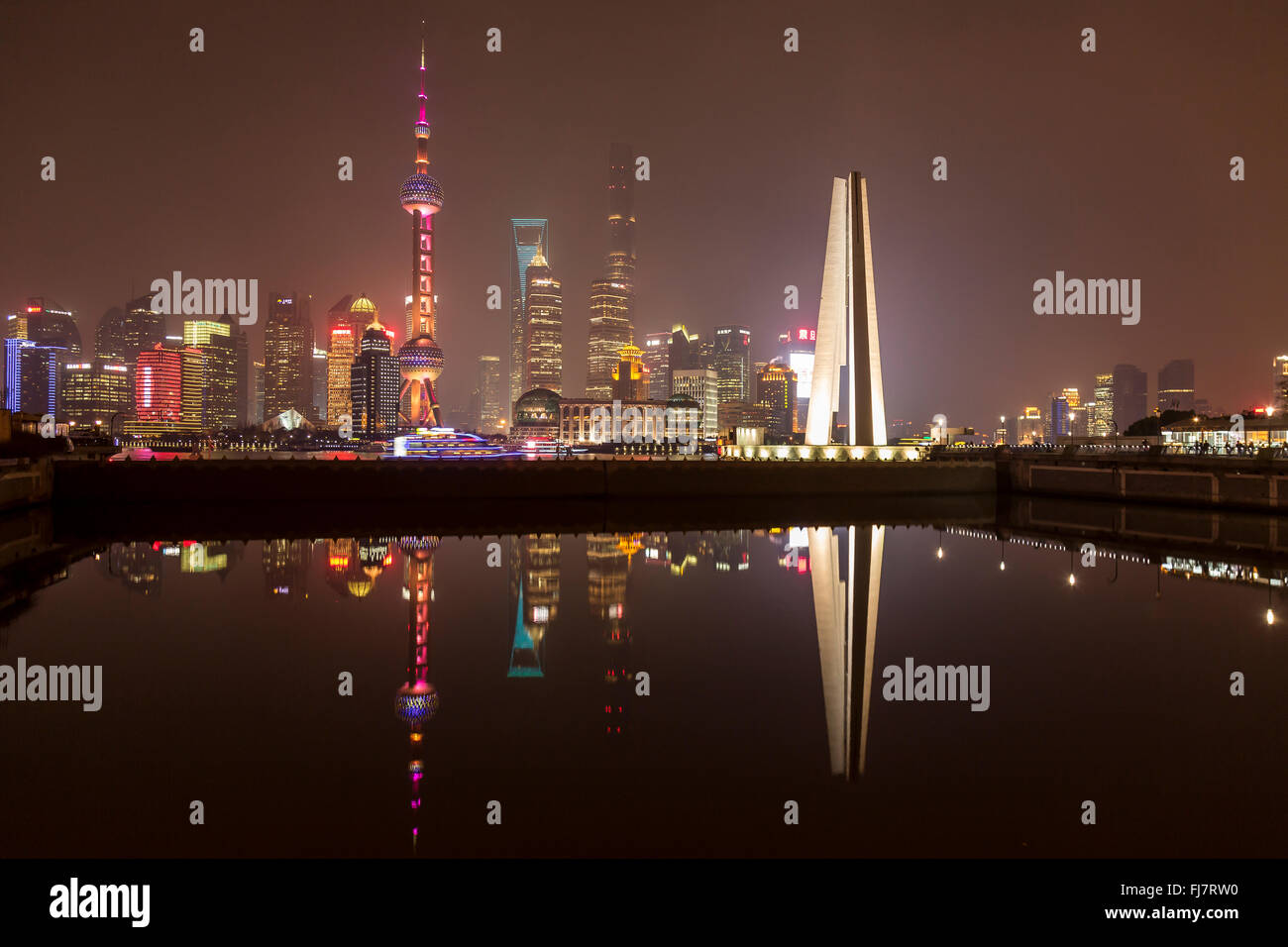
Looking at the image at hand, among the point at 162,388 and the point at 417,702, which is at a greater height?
the point at 162,388

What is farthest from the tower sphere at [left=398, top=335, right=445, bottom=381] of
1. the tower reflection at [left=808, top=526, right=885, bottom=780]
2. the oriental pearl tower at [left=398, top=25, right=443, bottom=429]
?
the tower reflection at [left=808, top=526, right=885, bottom=780]

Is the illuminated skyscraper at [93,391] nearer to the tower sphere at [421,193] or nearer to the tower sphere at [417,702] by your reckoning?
the tower sphere at [421,193]

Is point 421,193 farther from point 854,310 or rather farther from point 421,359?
point 854,310

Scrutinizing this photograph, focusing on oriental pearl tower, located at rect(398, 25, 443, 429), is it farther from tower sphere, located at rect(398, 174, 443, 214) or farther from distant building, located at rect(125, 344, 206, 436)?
distant building, located at rect(125, 344, 206, 436)

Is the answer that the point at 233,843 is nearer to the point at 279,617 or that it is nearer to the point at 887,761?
the point at 887,761

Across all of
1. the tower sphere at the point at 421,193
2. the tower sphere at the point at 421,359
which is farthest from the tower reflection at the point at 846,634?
the tower sphere at the point at 421,193

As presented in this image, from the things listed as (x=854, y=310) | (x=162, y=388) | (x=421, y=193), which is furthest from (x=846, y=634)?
(x=162, y=388)
